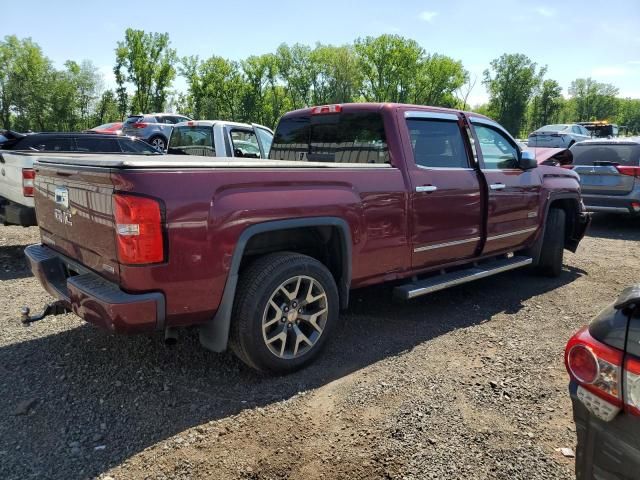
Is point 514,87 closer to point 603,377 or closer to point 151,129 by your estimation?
point 151,129

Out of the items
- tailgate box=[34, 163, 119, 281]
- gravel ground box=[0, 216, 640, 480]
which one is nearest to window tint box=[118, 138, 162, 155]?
gravel ground box=[0, 216, 640, 480]

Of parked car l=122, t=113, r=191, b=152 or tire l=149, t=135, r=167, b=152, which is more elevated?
parked car l=122, t=113, r=191, b=152

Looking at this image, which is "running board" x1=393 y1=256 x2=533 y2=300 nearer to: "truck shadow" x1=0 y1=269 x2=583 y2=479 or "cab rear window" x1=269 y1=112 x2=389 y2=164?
"truck shadow" x1=0 y1=269 x2=583 y2=479

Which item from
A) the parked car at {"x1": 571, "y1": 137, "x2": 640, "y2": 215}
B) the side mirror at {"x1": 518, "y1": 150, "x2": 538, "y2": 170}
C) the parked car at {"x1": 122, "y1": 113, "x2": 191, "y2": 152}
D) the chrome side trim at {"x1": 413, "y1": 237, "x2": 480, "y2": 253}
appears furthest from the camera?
the parked car at {"x1": 122, "y1": 113, "x2": 191, "y2": 152}

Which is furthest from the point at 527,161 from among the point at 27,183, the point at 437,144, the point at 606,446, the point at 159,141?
the point at 159,141

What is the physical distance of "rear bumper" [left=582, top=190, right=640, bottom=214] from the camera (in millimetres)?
8453

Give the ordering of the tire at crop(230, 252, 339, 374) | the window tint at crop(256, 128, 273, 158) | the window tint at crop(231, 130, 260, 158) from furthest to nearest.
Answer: the window tint at crop(256, 128, 273, 158)
the window tint at crop(231, 130, 260, 158)
the tire at crop(230, 252, 339, 374)

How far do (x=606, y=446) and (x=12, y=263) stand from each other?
6.87 metres

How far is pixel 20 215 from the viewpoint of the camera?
5.72 metres

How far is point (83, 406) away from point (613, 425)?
285 cm

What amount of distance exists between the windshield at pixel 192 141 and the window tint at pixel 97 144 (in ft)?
3.24

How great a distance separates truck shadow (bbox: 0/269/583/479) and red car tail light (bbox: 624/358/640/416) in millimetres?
2057

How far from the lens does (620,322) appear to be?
1639 millimetres

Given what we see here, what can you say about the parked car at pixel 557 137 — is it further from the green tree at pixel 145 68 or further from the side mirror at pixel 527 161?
the green tree at pixel 145 68
